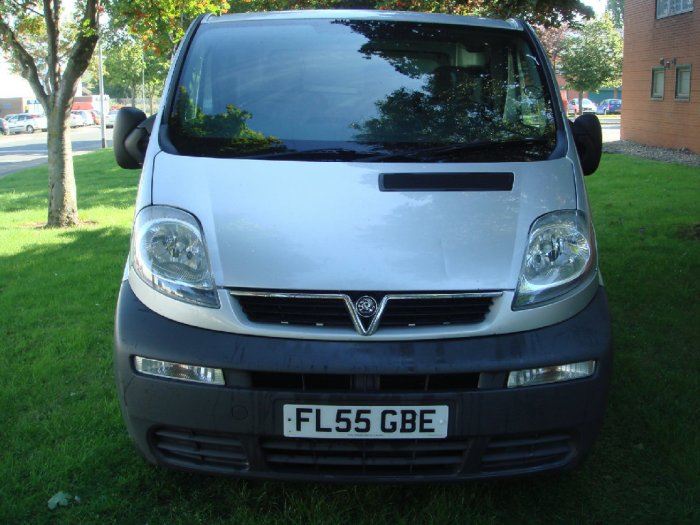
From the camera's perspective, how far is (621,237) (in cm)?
796

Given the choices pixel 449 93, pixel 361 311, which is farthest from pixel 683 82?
pixel 361 311

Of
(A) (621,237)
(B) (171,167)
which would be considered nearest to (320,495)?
(B) (171,167)

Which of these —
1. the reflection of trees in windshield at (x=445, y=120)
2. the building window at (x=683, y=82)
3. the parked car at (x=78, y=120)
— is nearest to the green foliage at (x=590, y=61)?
the building window at (x=683, y=82)

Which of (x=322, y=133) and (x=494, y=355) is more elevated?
(x=322, y=133)

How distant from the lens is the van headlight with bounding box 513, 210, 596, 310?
2586 mm

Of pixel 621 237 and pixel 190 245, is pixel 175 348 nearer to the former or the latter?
pixel 190 245

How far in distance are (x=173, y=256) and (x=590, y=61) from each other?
4300 centimetres

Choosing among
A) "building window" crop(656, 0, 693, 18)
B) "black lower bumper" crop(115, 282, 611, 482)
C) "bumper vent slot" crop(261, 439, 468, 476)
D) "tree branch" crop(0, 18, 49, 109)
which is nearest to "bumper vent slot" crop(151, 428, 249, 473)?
"black lower bumper" crop(115, 282, 611, 482)

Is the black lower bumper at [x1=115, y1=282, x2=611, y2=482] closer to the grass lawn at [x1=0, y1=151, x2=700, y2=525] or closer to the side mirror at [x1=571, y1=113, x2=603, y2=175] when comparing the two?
the grass lawn at [x1=0, y1=151, x2=700, y2=525]

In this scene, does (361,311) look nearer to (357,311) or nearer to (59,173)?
(357,311)

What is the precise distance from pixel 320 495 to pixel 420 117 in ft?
5.40

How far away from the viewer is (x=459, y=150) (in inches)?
118

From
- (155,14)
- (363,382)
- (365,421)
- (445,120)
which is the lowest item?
(365,421)

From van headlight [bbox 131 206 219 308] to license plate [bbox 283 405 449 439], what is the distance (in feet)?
1.61
